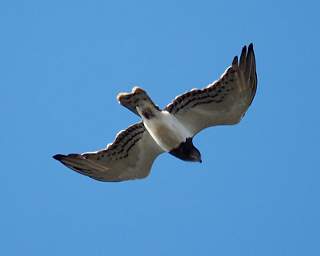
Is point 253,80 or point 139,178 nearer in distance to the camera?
point 253,80

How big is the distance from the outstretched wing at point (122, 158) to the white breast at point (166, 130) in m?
0.43

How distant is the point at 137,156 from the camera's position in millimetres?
19219

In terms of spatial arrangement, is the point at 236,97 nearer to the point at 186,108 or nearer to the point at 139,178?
the point at 186,108

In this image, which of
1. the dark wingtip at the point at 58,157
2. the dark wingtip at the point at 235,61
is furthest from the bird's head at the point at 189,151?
the dark wingtip at the point at 58,157

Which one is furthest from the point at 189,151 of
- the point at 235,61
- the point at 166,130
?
the point at 235,61

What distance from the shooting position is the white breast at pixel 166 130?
18.3 metres

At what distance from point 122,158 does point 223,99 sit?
259 cm

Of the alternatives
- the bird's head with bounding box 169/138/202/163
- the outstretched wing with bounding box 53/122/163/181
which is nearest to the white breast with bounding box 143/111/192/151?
the bird's head with bounding box 169/138/202/163

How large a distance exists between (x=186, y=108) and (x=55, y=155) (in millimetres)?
2973

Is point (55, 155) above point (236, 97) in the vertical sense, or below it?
above

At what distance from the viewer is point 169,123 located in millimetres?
18359

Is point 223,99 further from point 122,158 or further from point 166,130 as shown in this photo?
point 122,158

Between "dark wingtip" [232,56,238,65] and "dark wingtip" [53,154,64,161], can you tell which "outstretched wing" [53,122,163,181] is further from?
"dark wingtip" [232,56,238,65]

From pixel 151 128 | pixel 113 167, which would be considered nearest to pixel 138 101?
pixel 151 128
